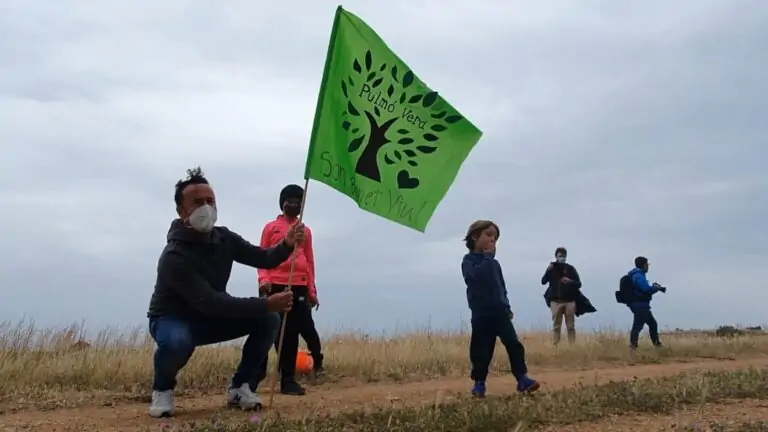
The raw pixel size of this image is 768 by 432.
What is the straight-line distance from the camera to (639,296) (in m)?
11.5

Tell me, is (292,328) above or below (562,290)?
below

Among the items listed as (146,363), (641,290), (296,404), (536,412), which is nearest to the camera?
(536,412)

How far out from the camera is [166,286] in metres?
4.86

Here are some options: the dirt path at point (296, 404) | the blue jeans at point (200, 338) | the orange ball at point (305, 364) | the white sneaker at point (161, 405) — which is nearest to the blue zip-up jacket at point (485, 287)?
the dirt path at point (296, 404)

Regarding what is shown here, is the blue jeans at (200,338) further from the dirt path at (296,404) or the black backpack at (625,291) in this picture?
the black backpack at (625,291)

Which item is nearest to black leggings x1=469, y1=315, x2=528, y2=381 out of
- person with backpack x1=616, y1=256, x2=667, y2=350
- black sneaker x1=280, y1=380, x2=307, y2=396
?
black sneaker x1=280, y1=380, x2=307, y2=396

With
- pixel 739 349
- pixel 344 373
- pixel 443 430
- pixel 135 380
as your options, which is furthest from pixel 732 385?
pixel 739 349

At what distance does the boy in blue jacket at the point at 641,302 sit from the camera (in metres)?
11.4

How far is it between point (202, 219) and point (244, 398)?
122cm

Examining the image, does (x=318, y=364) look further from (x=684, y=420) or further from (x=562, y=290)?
(x=562, y=290)

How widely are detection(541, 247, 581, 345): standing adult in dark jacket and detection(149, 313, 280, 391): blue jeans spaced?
7.50 m

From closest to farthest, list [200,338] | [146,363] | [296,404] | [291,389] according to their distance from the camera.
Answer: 1. [200,338]
2. [296,404]
3. [291,389]
4. [146,363]

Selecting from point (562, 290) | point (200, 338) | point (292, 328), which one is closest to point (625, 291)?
point (562, 290)

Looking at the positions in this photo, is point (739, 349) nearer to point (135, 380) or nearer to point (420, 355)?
point (420, 355)
